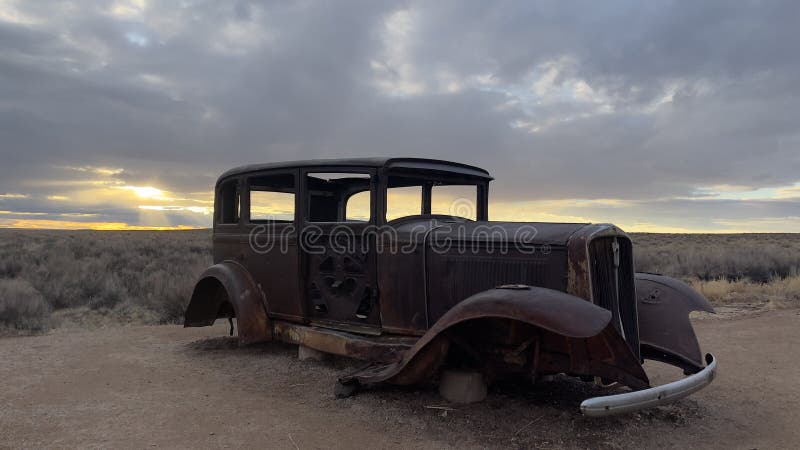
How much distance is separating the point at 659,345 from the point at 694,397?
0.81m

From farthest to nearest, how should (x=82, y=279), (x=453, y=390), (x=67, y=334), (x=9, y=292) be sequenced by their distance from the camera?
1. (x=82, y=279)
2. (x=9, y=292)
3. (x=67, y=334)
4. (x=453, y=390)

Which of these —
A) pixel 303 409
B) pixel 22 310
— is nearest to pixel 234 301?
pixel 303 409

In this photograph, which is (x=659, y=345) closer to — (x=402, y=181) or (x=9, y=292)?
(x=402, y=181)

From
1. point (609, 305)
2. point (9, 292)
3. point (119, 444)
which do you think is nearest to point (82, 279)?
point (9, 292)

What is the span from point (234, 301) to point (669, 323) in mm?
4305

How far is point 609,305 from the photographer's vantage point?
425 cm

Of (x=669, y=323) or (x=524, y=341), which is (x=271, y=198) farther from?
(x=669, y=323)

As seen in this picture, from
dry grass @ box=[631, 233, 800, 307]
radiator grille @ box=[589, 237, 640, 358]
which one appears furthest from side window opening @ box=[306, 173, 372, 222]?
dry grass @ box=[631, 233, 800, 307]

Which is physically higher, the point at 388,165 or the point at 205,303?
the point at 388,165

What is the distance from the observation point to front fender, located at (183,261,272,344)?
577 centimetres

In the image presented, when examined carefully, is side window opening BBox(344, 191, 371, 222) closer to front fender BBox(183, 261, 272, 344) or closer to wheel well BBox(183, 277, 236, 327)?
front fender BBox(183, 261, 272, 344)

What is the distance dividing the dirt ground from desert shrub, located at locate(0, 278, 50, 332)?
1964 millimetres

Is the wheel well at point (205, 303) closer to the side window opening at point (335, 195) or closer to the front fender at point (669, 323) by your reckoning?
the side window opening at point (335, 195)

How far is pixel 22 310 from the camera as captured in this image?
855cm
